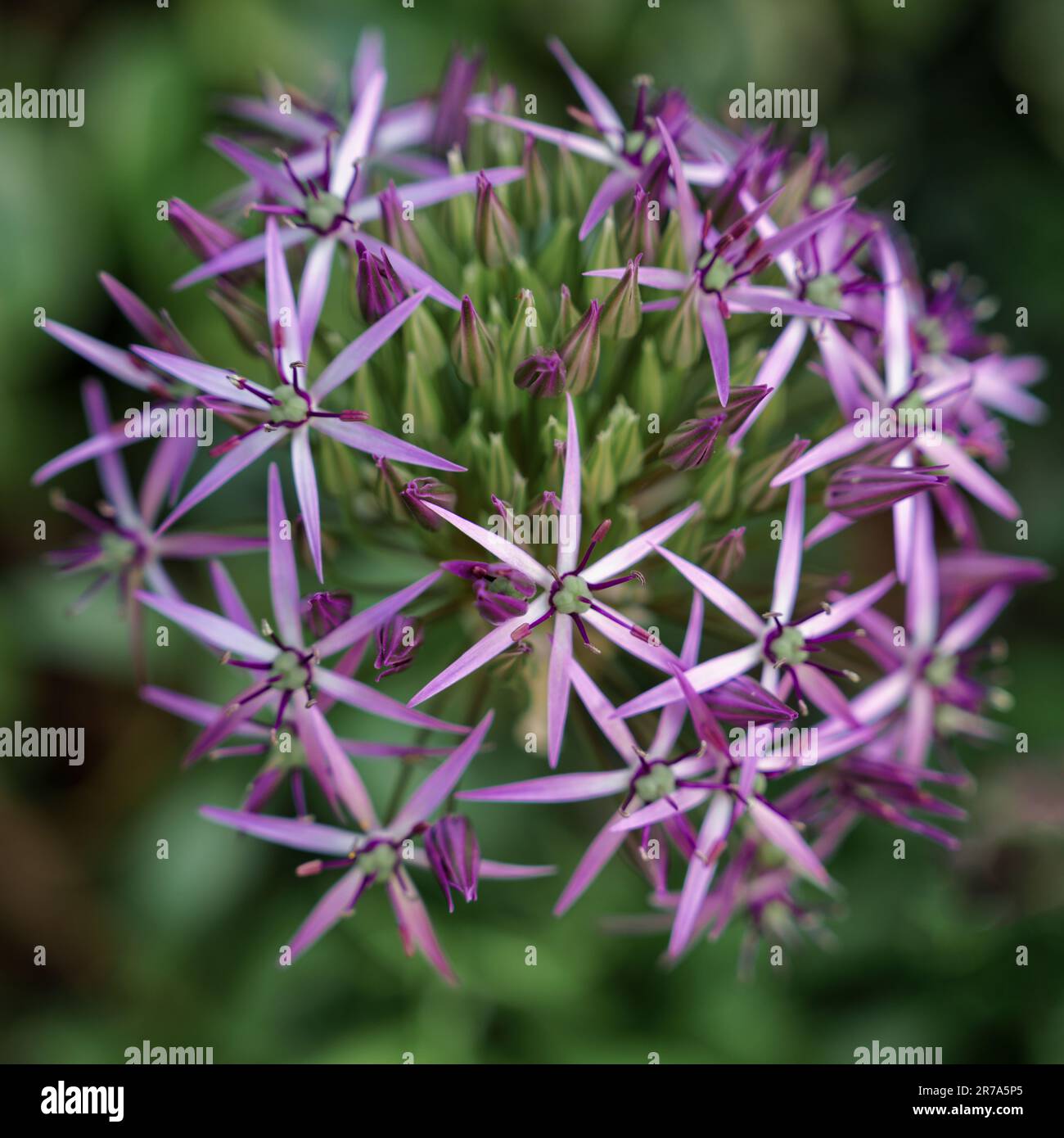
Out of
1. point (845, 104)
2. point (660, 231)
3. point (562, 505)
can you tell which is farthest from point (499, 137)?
point (845, 104)

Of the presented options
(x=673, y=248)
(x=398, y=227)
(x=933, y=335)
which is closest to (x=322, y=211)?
(x=398, y=227)

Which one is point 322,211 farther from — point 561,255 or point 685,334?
point 685,334

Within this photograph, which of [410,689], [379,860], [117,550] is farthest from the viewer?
[410,689]

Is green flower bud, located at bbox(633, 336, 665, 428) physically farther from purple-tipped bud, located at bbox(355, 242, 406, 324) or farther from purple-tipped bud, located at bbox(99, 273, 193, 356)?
purple-tipped bud, located at bbox(99, 273, 193, 356)

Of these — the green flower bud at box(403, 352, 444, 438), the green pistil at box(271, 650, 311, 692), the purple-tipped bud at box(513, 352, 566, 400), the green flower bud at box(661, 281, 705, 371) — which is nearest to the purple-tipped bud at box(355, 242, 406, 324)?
the green flower bud at box(403, 352, 444, 438)
